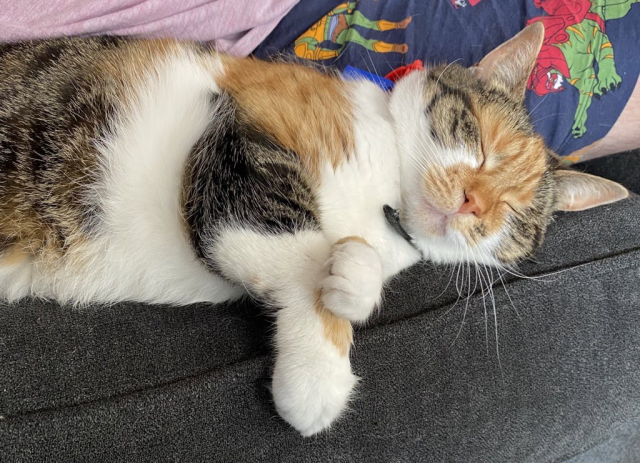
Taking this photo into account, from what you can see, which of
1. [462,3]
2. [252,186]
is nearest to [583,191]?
[462,3]

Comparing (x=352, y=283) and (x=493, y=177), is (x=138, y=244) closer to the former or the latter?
(x=352, y=283)

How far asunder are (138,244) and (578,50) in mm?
1478

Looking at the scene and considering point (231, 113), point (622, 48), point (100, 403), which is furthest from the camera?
point (622, 48)

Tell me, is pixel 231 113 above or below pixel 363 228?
above

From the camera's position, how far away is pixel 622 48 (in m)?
1.45

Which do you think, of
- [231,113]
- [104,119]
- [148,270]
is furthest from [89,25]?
[148,270]

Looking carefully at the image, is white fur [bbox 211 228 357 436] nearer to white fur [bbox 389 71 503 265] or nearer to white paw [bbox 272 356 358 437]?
white paw [bbox 272 356 358 437]

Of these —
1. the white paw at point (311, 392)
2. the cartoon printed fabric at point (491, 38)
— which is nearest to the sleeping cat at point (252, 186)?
the white paw at point (311, 392)

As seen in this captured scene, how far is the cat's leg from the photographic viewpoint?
2.66ft

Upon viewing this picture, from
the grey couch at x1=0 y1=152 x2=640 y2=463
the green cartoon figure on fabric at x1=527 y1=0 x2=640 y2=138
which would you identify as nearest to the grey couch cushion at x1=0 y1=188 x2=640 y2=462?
the grey couch at x1=0 y1=152 x2=640 y2=463

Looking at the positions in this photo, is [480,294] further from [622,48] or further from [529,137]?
[622,48]

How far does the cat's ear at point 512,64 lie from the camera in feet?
3.97

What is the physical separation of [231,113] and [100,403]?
622 millimetres

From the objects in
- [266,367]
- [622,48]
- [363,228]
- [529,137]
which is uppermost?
[622,48]
